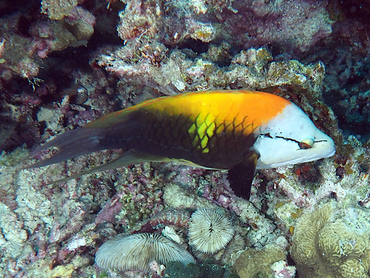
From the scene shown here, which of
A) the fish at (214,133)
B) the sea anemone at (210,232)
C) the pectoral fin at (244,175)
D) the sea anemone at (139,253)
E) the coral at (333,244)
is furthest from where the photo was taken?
the sea anemone at (210,232)

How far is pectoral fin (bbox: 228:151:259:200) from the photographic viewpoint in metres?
2.16

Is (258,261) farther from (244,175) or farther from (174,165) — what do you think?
(174,165)

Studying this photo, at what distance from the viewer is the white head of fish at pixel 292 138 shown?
210 cm

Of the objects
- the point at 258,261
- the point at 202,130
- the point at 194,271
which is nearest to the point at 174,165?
the point at 194,271

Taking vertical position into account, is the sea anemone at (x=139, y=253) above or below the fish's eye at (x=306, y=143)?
below

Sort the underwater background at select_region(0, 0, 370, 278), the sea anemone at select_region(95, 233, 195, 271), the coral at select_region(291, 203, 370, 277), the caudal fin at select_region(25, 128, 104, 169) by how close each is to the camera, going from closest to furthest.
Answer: the caudal fin at select_region(25, 128, 104, 169), the coral at select_region(291, 203, 370, 277), the underwater background at select_region(0, 0, 370, 278), the sea anemone at select_region(95, 233, 195, 271)

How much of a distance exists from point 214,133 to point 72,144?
1.14m

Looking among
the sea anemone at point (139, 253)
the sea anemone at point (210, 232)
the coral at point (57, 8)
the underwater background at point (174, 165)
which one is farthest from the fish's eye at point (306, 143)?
the coral at point (57, 8)

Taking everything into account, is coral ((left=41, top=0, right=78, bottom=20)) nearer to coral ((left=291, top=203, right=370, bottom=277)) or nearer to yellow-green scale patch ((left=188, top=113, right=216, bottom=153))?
yellow-green scale patch ((left=188, top=113, right=216, bottom=153))

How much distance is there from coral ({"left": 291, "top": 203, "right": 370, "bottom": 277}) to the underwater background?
1cm

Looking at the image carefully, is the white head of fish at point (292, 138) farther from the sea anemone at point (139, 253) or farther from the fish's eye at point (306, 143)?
the sea anemone at point (139, 253)

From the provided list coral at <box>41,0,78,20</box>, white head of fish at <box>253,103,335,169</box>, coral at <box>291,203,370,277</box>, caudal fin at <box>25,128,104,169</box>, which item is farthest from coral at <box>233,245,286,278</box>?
coral at <box>41,0,78,20</box>

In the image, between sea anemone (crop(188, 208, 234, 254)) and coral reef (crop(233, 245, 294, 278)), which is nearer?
coral reef (crop(233, 245, 294, 278))

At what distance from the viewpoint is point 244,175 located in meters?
2.17
